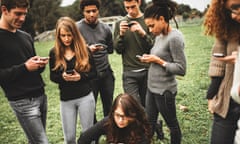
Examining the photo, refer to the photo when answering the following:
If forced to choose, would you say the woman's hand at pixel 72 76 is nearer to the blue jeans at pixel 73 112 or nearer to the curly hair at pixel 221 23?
the blue jeans at pixel 73 112

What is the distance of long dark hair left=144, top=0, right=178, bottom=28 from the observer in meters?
2.96

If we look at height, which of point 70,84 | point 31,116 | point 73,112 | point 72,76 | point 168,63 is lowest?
point 73,112

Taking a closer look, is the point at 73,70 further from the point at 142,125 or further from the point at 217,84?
the point at 217,84

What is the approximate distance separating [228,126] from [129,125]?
32.3 inches

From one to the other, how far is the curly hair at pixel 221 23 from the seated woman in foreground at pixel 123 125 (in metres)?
0.88

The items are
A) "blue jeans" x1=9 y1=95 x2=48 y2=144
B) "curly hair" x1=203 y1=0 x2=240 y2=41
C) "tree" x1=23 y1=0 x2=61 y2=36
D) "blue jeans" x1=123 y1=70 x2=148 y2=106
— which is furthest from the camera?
"tree" x1=23 y1=0 x2=61 y2=36

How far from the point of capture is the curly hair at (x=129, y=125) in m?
2.58

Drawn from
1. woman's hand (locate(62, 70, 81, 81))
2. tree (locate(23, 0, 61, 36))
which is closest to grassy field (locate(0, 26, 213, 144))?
woman's hand (locate(62, 70, 81, 81))

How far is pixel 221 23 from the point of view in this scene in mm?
2236

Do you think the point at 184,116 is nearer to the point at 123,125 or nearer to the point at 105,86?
the point at 105,86

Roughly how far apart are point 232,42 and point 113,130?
1.19 meters

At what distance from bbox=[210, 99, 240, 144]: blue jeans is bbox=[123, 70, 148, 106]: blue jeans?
147cm

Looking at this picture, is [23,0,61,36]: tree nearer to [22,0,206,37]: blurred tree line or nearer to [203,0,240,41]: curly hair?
[22,0,206,37]: blurred tree line

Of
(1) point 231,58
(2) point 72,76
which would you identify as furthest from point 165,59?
(1) point 231,58
